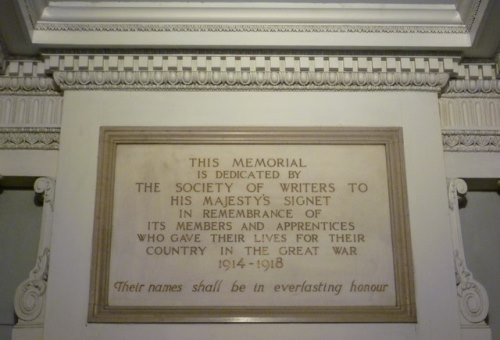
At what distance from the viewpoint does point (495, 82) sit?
448 centimetres

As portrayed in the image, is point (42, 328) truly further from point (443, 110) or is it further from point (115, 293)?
point (443, 110)

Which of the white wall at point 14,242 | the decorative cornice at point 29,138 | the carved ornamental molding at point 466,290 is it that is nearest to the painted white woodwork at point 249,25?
the decorative cornice at point 29,138

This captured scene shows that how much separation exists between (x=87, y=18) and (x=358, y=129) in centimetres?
179

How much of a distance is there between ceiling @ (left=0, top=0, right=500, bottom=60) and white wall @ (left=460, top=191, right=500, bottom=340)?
0.98 meters

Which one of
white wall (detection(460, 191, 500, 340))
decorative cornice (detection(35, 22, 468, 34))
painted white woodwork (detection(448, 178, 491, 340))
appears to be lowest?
painted white woodwork (detection(448, 178, 491, 340))

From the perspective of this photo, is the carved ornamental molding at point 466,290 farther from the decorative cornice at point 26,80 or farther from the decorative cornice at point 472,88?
the decorative cornice at point 26,80

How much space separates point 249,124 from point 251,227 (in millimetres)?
646

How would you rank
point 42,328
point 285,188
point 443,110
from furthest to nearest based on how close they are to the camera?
point 443,110 → point 285,188 → point 42,328

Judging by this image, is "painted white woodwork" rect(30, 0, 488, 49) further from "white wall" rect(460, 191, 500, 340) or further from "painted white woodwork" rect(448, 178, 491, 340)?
"painted white woodwork" rect(448, 178, 491, 340)

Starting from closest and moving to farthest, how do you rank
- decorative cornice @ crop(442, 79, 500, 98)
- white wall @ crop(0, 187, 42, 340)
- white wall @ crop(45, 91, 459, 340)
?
white wall @ crop(45, 91, 459, 340)
white wall @ crop(0, 187, 42, 340)
decorative cornice @ crop(442, 79, 500, 98)

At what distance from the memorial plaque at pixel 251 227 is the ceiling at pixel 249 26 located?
54cm

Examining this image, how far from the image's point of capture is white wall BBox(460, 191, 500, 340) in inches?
169

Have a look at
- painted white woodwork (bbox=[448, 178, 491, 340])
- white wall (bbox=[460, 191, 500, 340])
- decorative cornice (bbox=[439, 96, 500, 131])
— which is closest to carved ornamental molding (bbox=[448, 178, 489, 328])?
painted white woodwork (bbox=[448, 178, 491, 340])

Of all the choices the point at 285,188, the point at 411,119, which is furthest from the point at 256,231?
the point at 411,119
